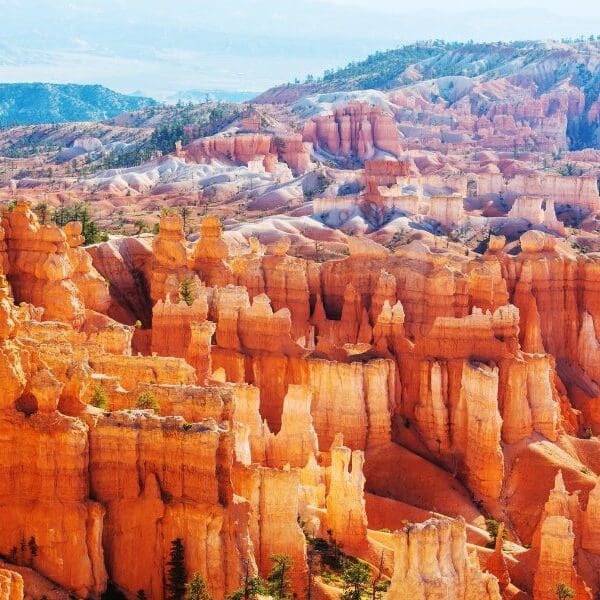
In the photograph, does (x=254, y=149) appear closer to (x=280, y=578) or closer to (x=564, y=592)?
(x=564, y=592)

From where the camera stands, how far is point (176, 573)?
31938mm

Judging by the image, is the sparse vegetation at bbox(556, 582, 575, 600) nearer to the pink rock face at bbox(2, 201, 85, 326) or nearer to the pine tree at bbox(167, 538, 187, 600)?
the pine tree at bbox(167, 538, 187, 600)

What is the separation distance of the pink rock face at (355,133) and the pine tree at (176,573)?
146 metres

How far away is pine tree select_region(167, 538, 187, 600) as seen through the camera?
3184 centimetres

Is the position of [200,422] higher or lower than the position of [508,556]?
higher

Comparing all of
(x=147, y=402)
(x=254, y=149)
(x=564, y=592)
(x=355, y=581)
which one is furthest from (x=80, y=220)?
(x=254, y=149)

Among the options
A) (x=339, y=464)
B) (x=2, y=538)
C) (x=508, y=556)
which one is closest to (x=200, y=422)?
(x=2, y=538)

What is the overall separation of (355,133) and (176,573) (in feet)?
499

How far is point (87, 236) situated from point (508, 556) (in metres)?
38.7

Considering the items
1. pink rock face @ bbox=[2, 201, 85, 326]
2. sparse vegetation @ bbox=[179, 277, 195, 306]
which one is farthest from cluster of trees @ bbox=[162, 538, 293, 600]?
sparse vegetation @ bbox=[179, 277, 195, 306]

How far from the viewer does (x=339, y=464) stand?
42.3m

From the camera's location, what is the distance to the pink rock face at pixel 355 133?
178375 mm

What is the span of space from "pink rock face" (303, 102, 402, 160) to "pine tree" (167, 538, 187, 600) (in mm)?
145821

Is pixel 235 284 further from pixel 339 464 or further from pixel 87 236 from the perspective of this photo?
pixel 339 464
